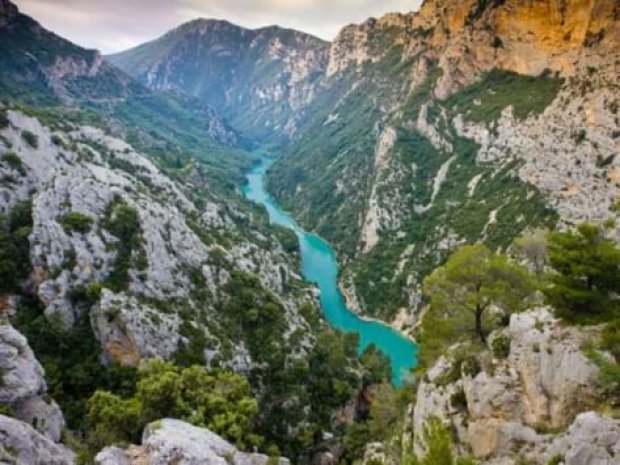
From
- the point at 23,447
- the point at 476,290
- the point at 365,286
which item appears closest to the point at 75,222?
the point at 23,447

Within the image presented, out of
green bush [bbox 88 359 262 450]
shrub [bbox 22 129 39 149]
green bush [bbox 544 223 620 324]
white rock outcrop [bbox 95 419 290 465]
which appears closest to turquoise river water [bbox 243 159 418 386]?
green bush [bbox 88 359 262 450]

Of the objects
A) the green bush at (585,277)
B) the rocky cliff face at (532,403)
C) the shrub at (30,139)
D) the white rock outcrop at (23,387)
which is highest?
the shrub at (30,139)

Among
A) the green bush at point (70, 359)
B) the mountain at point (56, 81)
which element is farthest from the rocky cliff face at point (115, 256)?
the mountain at point (56, 81)

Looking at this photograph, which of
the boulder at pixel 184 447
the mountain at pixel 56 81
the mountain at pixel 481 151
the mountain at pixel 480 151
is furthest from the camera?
the mountain at pixel 56 81

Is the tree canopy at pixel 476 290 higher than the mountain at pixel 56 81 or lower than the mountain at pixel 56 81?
lower

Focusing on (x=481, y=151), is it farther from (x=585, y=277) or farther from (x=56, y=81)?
(x=56, y=81)

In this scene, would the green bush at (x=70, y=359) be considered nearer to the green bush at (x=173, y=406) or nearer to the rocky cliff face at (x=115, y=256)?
the rocky cliff face at (x=115, y=256)

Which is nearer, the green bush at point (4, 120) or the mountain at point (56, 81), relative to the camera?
the green bush at point (4, 120)

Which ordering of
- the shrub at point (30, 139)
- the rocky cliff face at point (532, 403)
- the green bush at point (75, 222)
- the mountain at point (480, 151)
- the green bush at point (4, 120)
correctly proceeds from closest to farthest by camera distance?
the rocky cliff face at point (532, 403) < the green bush at point (75, 222) < the green bush at point (4, 120) < the shrub at point (30, 139) < the mountain at point (480, 151)
